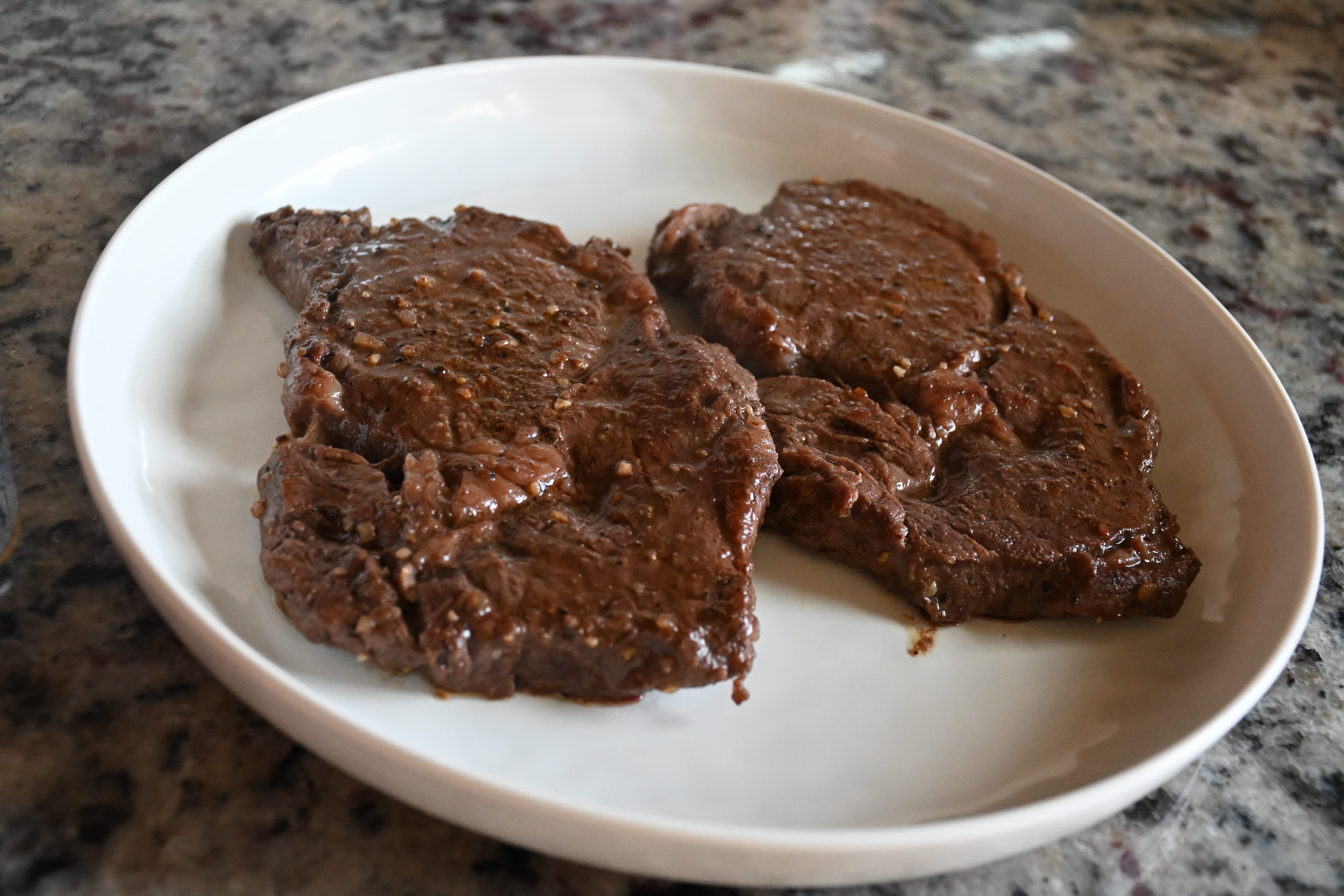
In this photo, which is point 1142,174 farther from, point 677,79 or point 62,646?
point 62,646

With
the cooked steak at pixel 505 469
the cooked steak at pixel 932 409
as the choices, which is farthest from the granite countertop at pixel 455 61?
the cooked steak at pixel 932 409

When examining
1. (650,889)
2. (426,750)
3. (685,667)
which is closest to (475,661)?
(426,750)

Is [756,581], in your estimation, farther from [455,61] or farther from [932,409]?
[455,61]

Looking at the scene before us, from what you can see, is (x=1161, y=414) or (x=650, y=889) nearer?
(x=650, y=889)

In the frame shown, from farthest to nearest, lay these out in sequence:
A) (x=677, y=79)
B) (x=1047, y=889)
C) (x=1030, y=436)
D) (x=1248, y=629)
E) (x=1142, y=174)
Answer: (x=1142, y=174)
(x=677, y=79)
(x=1030, y=436)
(x=1248, y=629)
(x=1047, y=889)

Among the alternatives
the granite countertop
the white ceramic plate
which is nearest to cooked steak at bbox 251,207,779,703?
the white ceramic plate

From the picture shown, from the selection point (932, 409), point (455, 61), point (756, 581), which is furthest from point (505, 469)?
point (455, 61)
